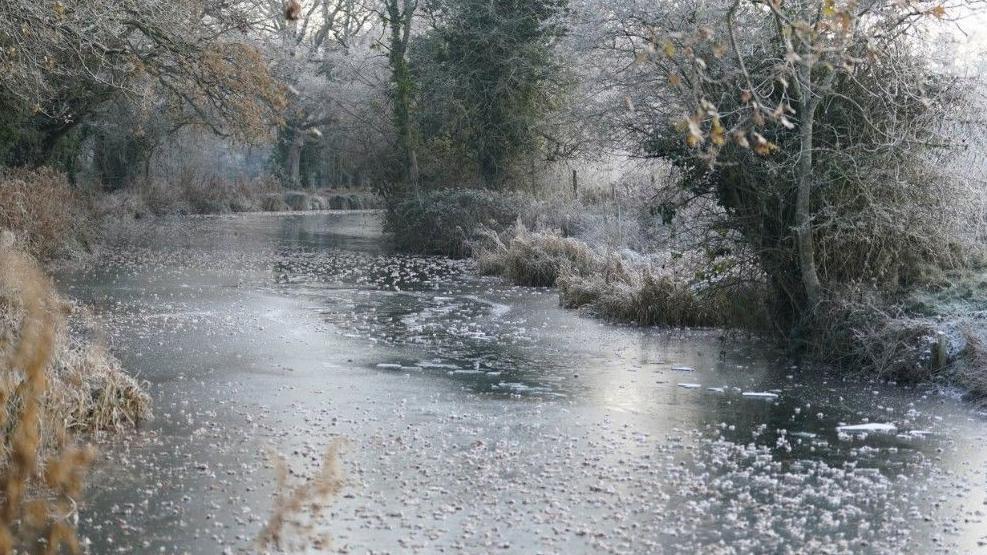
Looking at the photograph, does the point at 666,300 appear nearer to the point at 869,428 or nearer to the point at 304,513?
the point at 869,428

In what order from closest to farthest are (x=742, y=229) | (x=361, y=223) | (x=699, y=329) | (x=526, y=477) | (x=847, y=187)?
(x=526, y=477) < (x=847, y=187) < (x=742, y=229) < (x=699, y=329) < (x=361, y=223)

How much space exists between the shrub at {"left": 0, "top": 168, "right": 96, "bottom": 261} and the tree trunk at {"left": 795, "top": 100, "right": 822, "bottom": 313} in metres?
13.3

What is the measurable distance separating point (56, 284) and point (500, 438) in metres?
12.3

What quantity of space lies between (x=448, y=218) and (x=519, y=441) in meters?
19.2

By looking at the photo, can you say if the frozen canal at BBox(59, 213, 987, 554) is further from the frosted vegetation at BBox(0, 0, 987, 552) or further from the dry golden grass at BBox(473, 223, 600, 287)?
the dry golden grass at BBox(473, 223, 600, 287)

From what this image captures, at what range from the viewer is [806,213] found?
12.9 meters

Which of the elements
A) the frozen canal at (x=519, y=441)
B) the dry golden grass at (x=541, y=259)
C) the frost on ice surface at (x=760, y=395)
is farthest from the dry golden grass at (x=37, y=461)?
the dry golden grass at (x=541, y=259)

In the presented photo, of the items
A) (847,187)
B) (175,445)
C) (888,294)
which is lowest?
(175,445)

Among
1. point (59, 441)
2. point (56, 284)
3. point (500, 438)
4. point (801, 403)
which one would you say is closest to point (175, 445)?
point (59, 441)

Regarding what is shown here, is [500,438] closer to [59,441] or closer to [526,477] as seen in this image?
[526,477]

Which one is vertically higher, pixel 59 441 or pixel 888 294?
pixel 888 294

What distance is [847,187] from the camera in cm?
1313

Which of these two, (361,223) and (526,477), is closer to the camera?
(526,477)

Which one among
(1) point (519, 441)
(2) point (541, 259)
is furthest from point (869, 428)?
(2) point (541, 259)
